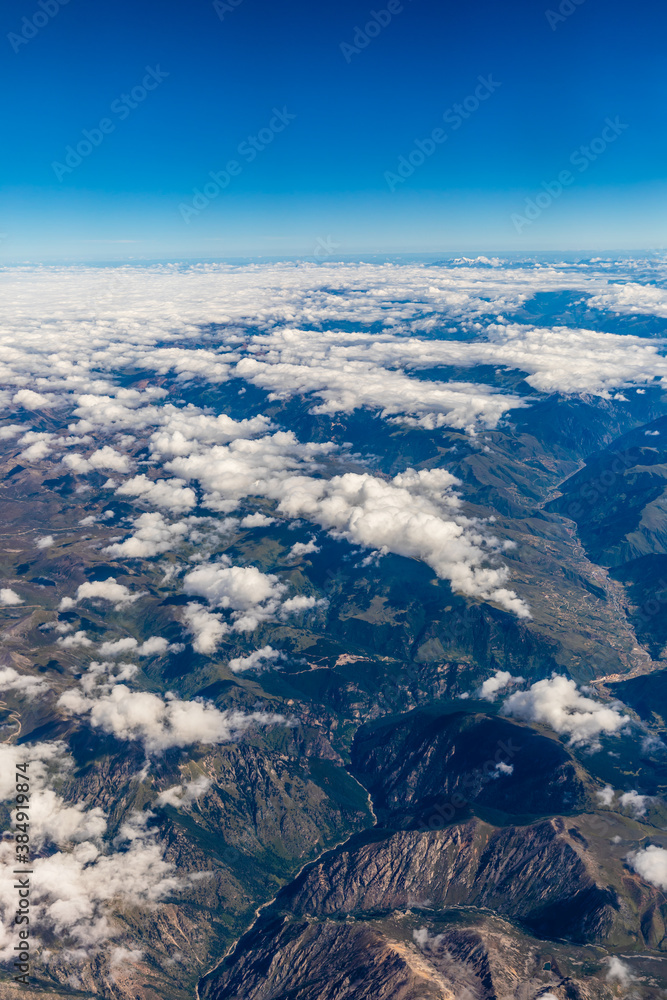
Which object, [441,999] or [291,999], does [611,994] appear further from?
[291,999]

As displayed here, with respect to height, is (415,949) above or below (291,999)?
above

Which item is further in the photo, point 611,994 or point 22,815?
point 611,994

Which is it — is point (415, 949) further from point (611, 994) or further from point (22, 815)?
point (22, 815)

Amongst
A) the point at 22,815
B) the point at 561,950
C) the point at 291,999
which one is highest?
the point at 22,815

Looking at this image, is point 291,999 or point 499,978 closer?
point 499,978

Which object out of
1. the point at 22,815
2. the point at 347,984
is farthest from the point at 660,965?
the point at 22,815

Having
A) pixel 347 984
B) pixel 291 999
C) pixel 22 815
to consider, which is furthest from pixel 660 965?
pixel 22 815

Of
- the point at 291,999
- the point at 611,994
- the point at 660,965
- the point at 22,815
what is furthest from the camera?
the point at 291,999

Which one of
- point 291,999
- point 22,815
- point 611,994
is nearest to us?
point 22,815

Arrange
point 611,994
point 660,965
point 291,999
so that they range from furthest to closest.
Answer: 1. point 291,999
2. point 660,965
3. point 611,994
